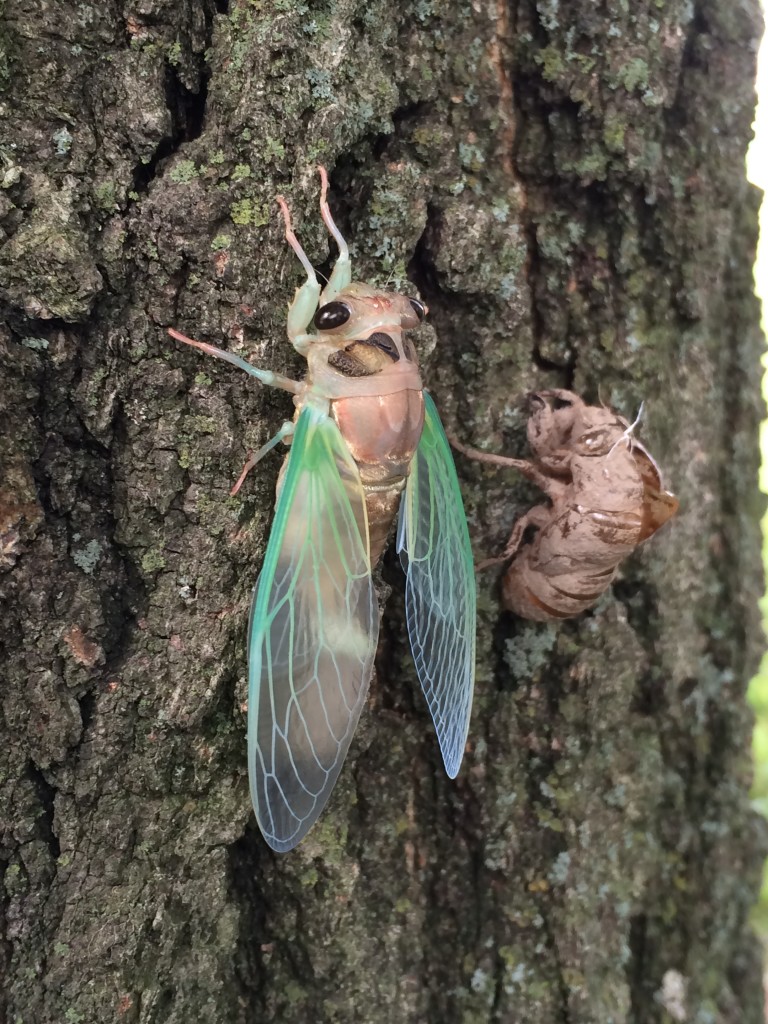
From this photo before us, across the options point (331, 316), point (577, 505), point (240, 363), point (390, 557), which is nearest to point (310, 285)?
point (331, 316)

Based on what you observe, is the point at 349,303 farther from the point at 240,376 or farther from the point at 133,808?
the point at 133,808

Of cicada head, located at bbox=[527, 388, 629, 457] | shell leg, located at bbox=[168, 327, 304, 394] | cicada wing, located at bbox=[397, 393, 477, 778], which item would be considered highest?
shell leg, located at bbox=[168, 327, 304, 394]

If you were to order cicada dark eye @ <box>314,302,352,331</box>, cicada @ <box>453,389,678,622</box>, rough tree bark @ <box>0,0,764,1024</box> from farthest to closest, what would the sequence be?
cicada @ <box>453,389,678,622</box>, cicada dark eye @ <box>314,302,352,331</box>, rough tree bark @ <box>0,0,764,1024</box>

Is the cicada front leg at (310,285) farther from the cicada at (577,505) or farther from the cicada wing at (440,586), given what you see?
the cicada at (577,505)

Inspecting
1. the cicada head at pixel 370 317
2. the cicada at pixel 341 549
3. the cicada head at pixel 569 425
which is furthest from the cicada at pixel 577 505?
the cicada head at pixel 370 317

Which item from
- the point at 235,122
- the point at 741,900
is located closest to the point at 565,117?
the point at 235,122

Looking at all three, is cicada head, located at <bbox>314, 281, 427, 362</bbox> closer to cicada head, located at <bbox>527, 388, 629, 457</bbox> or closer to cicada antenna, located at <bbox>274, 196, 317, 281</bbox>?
cicada antenna, located at <bbox>274, 196, 317, 281</bbox>

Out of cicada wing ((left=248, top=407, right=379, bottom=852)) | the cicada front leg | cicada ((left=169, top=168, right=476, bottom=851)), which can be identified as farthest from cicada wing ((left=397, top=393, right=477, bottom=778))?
the cicada front leg
